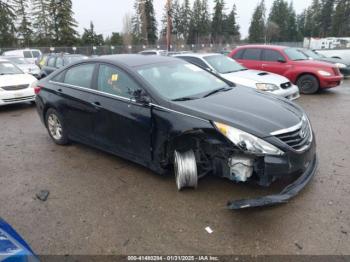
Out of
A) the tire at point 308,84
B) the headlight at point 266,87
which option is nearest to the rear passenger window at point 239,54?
the tire at point 308,84

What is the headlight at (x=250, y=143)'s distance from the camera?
9.50 ft

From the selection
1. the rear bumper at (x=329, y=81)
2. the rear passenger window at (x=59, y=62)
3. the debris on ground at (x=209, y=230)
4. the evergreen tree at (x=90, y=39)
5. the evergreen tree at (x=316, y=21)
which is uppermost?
the evergreen tree at (x=316, y=21)

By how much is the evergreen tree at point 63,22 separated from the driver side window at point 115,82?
4849cm

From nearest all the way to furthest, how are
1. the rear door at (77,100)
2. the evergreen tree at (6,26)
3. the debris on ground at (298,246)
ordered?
the debris on ground at (298,246)
the rear door at (77,100)
the evergreen tree at (6,26)

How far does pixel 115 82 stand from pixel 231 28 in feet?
247

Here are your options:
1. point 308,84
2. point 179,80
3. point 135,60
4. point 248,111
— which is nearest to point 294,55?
point 308,84

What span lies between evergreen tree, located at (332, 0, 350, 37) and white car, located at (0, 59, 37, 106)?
69.4 metres

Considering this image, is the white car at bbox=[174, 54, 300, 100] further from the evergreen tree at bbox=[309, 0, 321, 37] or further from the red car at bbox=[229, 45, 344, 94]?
the evergreen tree at bbox=[309, 0, 321, 37]

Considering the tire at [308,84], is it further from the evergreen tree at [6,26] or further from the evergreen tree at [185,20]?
the evergreen tree at [185,20]

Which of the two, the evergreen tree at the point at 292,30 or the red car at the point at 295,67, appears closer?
the red car at the point at 295,67

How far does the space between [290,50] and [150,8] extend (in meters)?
60.5

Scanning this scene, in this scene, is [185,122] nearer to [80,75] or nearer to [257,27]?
[80,75]

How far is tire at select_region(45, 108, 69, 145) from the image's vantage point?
16.4 ft

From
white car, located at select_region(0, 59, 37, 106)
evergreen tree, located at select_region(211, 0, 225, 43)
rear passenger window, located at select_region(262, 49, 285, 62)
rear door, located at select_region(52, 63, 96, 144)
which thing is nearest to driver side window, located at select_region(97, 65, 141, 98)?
rear door, located at select_region(52, 63, 96, 144)
